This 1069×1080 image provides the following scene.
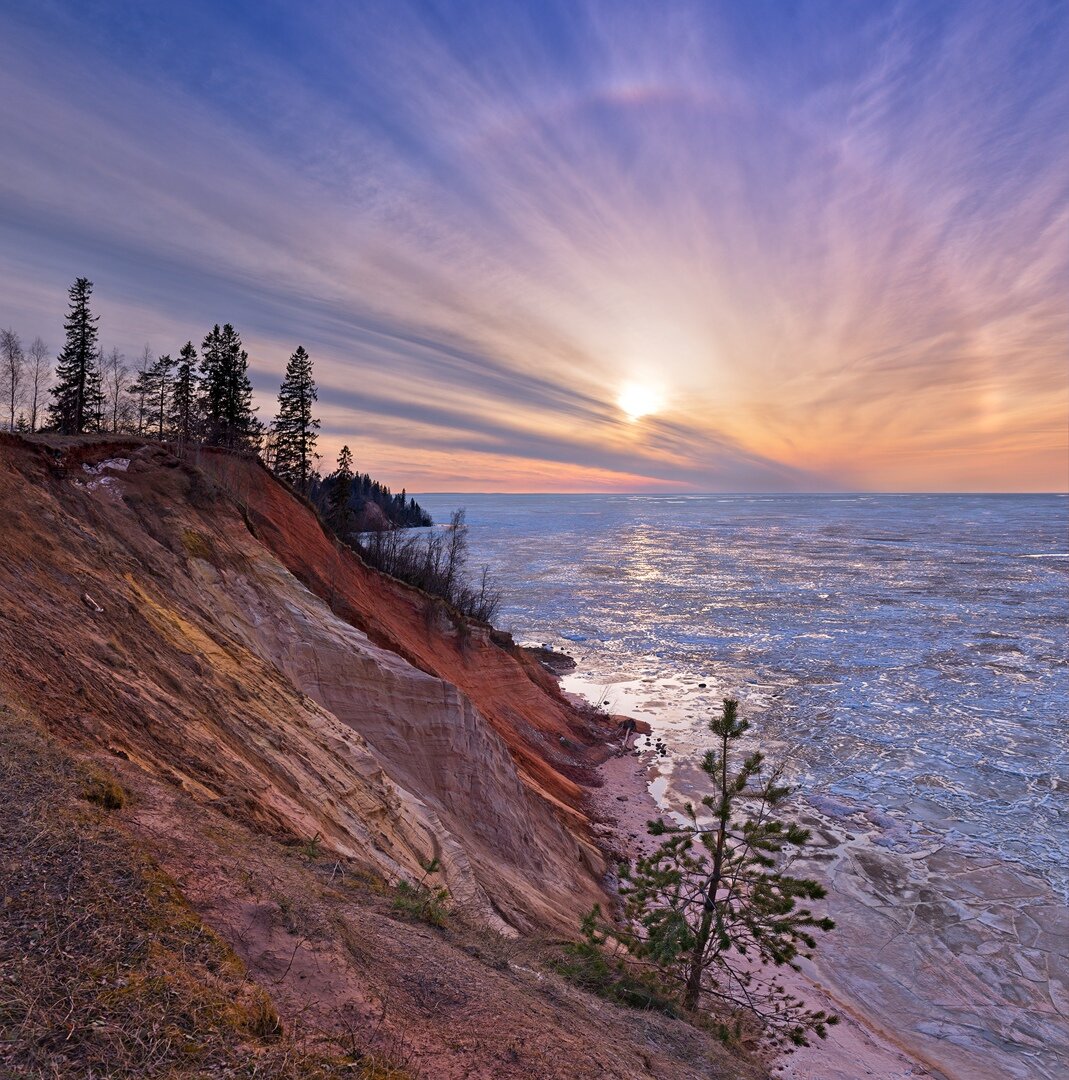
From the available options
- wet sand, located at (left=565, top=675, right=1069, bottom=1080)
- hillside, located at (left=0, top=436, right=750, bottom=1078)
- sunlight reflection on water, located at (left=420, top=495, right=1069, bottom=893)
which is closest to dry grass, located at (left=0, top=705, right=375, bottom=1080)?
hillside, located at (left=0, top=436, right=750, bottom=1078)

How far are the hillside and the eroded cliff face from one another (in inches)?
2.2

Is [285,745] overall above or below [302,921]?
below

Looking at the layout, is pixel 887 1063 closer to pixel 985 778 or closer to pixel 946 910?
pixel 946 910

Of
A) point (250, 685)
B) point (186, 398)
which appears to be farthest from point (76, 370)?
point (250, 685)

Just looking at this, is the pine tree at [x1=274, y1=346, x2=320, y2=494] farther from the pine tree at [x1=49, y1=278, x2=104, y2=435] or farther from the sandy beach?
the sandy beach

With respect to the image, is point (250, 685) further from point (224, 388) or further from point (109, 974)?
point (224, 388)

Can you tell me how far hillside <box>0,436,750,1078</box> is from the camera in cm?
349

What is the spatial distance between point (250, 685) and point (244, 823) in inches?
172

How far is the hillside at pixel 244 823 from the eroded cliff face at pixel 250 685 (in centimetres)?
6

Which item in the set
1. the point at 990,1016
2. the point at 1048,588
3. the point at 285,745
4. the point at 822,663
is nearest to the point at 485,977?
the point at 285,745

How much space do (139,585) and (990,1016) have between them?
60.3ft

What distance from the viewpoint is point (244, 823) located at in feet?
22.5

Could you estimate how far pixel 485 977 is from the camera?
217 inches

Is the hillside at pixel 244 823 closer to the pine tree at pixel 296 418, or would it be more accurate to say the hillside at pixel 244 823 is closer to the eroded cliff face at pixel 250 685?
Result: the eroded cliff face at pixel 250 685
